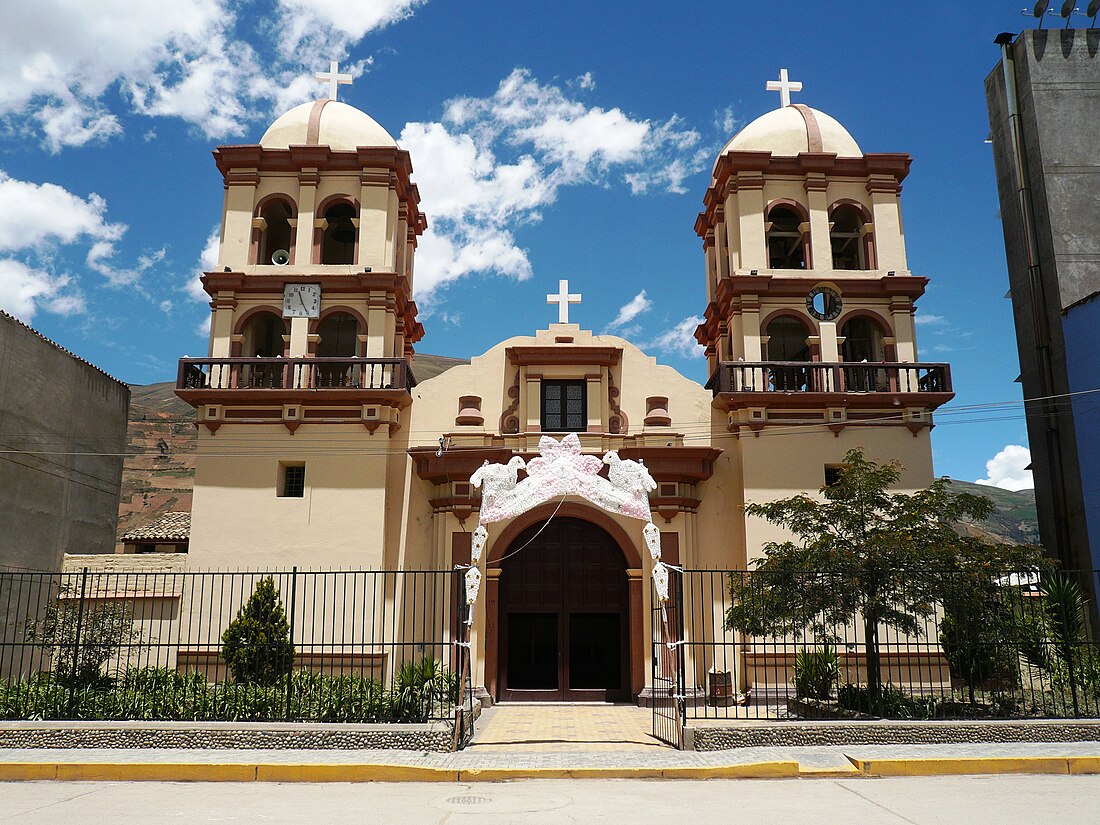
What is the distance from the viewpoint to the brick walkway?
13.8 m

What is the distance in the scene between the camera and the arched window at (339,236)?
956 inches

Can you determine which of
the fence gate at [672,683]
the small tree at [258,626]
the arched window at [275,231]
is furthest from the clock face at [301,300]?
the fence gate at [672,683]

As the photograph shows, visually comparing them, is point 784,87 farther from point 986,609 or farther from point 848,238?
point 986,609

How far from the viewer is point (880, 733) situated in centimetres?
1314

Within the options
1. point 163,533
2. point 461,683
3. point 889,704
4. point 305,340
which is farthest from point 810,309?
point 163,533

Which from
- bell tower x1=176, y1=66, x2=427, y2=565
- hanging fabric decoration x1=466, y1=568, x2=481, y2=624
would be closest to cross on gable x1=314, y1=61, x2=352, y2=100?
bell tower x1=176, y1=66, x2=427, y2=565

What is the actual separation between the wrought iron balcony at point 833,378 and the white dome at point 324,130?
10.5 m

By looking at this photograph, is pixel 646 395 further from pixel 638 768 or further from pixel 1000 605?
pixel 638 768

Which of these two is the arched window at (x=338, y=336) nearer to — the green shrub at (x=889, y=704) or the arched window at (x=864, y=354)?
the arched window at (x=864, y=354)

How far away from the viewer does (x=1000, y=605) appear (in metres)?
14.9

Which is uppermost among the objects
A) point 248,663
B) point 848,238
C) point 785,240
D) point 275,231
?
point 275,231

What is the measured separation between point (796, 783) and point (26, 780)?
9302 millimetres

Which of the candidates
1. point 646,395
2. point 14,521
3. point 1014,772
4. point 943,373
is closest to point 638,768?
point 1014,772

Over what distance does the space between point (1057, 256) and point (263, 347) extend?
20.6 m
